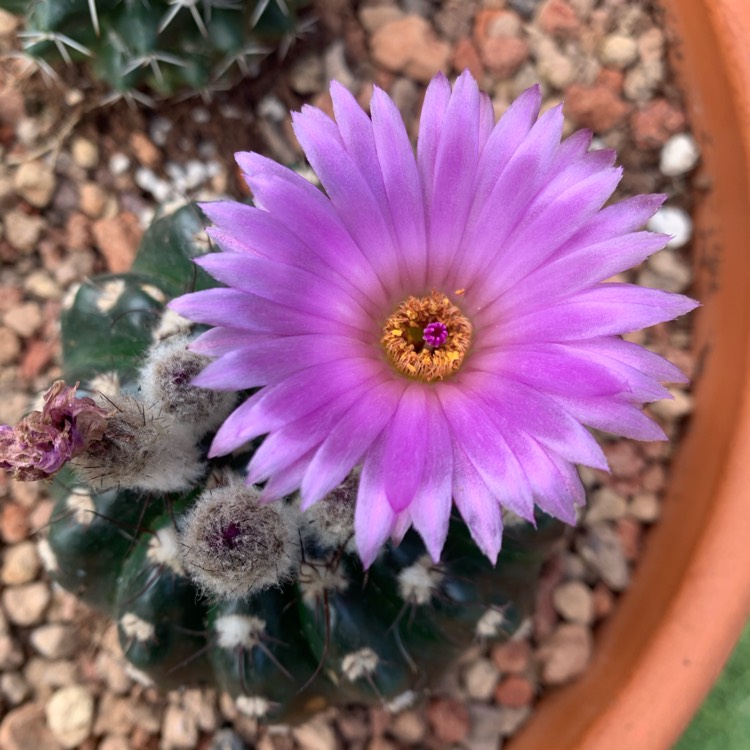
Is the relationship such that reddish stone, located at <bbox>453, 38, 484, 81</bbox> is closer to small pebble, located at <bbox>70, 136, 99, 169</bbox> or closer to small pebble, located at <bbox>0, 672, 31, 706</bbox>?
small pebble, located at <bbox>70, 136, 99, 169</bbox>

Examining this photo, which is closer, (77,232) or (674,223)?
(674,223)

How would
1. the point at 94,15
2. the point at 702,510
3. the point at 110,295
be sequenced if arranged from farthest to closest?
the point at 702,510 < the point at 94,15 < the point at 110,295

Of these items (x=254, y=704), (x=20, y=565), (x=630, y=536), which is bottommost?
(x=20, y=565)

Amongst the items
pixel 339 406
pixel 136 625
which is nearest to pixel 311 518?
pixel 339 406

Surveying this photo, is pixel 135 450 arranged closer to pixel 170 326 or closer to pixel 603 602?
pixel 170 326

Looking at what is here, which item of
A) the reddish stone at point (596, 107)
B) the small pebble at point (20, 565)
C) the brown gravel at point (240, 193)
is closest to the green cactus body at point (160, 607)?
the brown gravel at point (240, 193)

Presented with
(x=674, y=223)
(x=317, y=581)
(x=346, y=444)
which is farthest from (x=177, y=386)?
(x=674, y=223)

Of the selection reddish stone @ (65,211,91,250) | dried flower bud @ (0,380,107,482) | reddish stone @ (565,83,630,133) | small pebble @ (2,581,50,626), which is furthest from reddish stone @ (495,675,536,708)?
reddish stone @ (65,211,91,250)
